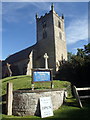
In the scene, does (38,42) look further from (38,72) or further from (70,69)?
(38,72)

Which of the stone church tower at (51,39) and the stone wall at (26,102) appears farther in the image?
the stone church tower at (51,39)

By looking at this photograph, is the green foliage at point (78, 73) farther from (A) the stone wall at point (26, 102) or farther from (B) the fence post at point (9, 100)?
(B) the fence post at point (9, 100)

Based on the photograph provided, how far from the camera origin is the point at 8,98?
21.7ft

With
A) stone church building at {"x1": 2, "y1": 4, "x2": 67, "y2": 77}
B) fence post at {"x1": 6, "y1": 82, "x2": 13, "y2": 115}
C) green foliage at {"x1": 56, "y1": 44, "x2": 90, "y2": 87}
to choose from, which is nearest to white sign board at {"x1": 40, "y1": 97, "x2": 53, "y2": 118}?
fence post at {"x1": 6, "y1": 82, "x2": 13, "y2": 115}

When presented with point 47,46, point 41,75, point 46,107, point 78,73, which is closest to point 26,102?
point 46,107

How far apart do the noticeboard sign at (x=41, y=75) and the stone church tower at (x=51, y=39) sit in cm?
1536

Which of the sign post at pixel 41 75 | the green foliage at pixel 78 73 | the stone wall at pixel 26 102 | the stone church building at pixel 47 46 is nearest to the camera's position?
the stone wall at pixel 26 102

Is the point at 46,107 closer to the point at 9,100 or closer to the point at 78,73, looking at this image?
the point at 9,100

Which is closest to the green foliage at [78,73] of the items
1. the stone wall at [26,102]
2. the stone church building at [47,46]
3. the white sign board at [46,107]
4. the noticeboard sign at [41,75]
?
the stone church building at [47,46]

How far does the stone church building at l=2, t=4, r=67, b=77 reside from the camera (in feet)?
82.6

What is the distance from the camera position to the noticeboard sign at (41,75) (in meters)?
7.71

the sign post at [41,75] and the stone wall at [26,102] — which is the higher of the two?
the sign post at [41,75]

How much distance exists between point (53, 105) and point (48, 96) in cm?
66

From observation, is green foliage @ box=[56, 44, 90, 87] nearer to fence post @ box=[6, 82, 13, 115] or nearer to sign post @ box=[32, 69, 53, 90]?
sign post @ box=[32, 69, 53, 90]
